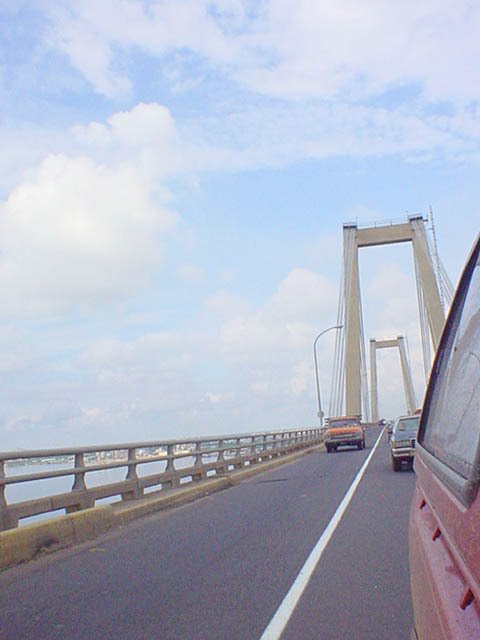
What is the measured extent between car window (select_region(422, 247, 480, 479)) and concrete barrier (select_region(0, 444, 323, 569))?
21.9 feet

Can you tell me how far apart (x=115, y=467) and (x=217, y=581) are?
6357 mm

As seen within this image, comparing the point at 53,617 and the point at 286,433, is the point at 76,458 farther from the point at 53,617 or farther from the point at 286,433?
the point at 286,433

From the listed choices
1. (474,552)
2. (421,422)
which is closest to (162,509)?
(421,422)

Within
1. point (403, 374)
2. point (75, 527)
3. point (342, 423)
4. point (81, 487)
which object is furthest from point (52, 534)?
point (403, 374)

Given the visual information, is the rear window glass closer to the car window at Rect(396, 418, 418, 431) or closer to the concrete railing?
the concrete railing

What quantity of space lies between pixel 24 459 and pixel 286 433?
31.4 m

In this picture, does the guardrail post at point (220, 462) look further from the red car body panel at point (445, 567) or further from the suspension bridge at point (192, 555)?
the red car body panel at point (445, 567)

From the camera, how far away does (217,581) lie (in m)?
8.45

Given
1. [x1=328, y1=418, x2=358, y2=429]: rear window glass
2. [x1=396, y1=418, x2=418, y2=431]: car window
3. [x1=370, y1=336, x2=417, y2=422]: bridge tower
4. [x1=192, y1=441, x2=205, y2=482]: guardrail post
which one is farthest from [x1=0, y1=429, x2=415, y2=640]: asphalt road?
[x1=370, y1=336, x2=417, y2=422]: bridge tower

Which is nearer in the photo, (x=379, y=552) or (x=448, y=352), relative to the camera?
(x=448, y=352)

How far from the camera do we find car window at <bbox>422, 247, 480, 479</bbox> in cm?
268

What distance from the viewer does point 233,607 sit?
7.23 meters

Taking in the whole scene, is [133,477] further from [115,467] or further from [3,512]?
[3,512]

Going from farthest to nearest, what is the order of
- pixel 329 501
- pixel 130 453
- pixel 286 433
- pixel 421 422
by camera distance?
pixel 286 433, pixel 329 501, pixel 130 453, pixel 421 422
